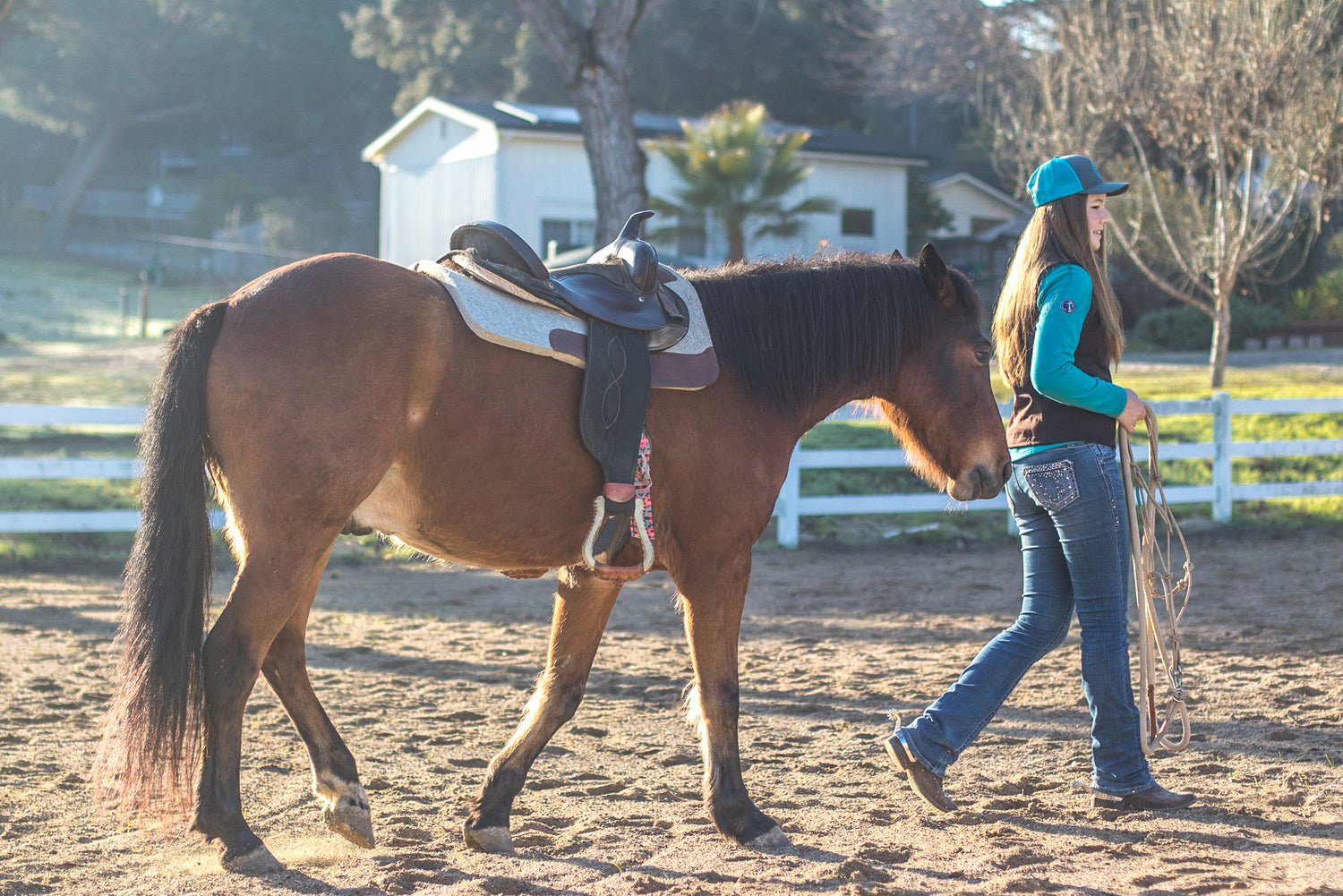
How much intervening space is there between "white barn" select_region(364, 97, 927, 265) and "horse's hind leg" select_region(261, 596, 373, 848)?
56.0 feet

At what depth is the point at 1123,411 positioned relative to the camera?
11.4ft

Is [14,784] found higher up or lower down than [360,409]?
lower down

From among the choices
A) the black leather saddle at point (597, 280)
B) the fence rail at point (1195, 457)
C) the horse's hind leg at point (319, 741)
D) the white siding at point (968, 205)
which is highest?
the white siding at point (968, 205)

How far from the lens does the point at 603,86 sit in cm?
1261

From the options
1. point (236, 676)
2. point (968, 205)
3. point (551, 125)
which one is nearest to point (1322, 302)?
point (968, 205)

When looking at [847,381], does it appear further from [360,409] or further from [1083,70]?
[1083,70]

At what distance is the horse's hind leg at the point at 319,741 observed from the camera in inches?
130

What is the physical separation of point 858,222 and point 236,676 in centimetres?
2510

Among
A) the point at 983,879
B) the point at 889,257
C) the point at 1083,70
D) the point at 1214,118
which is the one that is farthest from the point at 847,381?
the point at 1083,70

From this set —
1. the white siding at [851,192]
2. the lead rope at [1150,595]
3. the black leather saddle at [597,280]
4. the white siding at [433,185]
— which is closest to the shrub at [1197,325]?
the white siding at [851,192]

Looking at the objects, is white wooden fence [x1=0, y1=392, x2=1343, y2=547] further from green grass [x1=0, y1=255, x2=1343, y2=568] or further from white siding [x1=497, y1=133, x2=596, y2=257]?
white siding [x1=497, y1=133, x2=596, y2=257]

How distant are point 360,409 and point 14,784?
1.93 meters

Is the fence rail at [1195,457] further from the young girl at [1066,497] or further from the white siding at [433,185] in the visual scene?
the white siding at [433,185]

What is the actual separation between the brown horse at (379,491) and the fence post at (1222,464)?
7204mm
